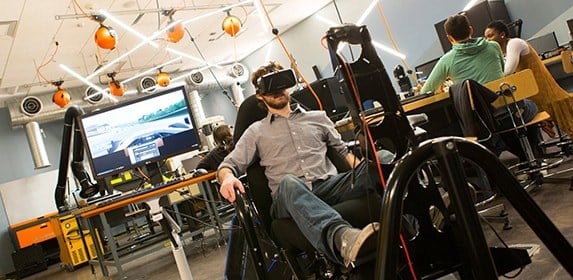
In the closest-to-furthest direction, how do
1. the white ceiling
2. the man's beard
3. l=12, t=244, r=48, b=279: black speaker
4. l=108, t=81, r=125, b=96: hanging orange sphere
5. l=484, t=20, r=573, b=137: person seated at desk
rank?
the man's beard → l=484, t=20, r=573, b=137: person seated at desk → the white ceiling → l=12, t=244, r=48, b=279: black speaker → l=108, t=81, r=125, b=96: hanging orange sphere

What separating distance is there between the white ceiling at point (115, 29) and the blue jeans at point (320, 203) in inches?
187

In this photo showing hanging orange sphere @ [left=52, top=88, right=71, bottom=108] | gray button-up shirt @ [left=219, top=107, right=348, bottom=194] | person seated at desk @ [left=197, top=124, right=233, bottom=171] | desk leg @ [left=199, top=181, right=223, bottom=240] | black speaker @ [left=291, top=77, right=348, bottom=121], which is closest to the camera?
gray button-up shirt @ [left=219, top=107, right=348, bottom=194]

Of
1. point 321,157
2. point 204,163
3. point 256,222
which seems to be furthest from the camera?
point 204,163

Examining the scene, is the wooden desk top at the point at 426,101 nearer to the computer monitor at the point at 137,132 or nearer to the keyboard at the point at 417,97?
the keyboard at the point at 417,97

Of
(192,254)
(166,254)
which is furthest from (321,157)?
(166,254)

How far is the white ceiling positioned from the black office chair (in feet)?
15.2

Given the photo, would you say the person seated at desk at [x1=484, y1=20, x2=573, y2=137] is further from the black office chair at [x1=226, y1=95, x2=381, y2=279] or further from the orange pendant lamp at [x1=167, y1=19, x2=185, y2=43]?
the orange pendant lamp at [x1=167, y1=19, x2=185, y2=43]

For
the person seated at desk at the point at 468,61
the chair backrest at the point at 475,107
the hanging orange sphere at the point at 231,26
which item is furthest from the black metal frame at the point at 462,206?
the hanging orange sphere at the point at 231,26

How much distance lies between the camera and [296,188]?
1685 mm

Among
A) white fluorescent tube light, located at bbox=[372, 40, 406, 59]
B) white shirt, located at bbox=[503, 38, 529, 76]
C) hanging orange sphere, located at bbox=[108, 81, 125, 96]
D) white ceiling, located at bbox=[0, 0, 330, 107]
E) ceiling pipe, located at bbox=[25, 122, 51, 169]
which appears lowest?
white shirt, located at bbox=[503, 38, 529, 76]

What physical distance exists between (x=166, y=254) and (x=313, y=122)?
382cm

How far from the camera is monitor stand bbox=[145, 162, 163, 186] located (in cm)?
335

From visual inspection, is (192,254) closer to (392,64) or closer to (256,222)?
(256,222)

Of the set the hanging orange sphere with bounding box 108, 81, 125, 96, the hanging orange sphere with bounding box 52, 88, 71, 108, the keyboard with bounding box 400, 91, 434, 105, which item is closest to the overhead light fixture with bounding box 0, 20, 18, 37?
the hanging orange sphere with bounding box 52, 88, 71, 108
